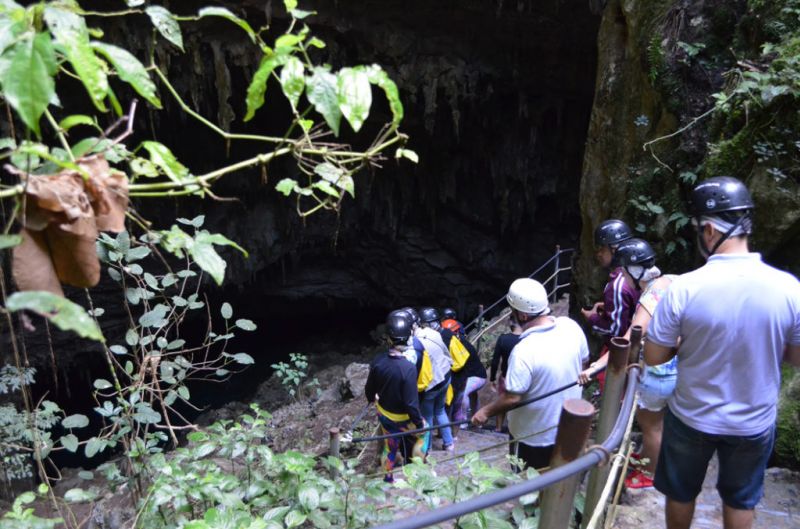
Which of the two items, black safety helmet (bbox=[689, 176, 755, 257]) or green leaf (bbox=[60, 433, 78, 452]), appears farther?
green leaf (bbox=[60, 433, 78, 452])

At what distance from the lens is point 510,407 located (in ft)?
9.31

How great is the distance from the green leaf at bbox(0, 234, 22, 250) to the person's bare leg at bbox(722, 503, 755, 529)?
7.85 feet

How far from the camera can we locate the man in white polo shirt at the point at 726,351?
182cm

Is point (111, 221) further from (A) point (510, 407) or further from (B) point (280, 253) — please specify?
(B) point (280, 253)

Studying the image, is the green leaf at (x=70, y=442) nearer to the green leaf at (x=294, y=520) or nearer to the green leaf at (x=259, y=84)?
the green leaf at (x=294, y=520)

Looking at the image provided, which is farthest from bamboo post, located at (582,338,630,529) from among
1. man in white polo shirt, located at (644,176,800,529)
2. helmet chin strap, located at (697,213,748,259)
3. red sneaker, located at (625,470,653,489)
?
red sneaker, located at (625,470,653,489)

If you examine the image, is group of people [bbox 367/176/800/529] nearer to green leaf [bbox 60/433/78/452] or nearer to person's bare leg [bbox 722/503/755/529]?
person's bare leg [bbox 722/503/755/529]

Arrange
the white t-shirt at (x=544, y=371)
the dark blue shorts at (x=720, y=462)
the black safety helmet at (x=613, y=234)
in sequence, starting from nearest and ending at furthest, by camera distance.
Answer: the dark blue shorts at (x=720, y=462) → the white t-shirt at (x=544, y=371) → the black safety helmet at (x=613, y=234)

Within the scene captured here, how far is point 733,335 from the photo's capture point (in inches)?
72.2

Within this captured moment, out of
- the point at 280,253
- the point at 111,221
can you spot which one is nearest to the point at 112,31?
the point at 280,253

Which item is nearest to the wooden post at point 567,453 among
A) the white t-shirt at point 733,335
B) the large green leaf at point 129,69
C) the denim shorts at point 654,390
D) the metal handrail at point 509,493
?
the metal handrail at point 509,493

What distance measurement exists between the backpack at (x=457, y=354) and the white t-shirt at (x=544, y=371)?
196 cm

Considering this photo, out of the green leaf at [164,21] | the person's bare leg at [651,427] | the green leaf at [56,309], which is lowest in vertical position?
the person's bare leg at [651,427]

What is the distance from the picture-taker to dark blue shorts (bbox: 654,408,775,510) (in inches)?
75.5
